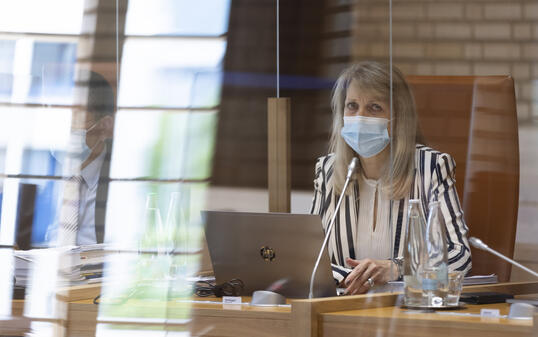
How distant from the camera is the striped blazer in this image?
4.87 feet

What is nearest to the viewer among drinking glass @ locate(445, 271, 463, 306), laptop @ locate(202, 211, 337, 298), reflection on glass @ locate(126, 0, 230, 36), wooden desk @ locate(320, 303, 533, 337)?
wooden desk @ locate(320, 303, 533, 337)

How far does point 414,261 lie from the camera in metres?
1.20

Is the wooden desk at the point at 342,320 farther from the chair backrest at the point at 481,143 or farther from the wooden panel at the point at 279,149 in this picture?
the wooden panel at the point at 279,149

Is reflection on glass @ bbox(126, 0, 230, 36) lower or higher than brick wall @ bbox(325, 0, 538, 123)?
higher

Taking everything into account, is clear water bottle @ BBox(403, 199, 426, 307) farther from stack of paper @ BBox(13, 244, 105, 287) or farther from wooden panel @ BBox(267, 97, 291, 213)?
stack of paper @ BBox(13, 244, 105, 287)

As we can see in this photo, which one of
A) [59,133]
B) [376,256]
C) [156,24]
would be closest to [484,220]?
[376,256]

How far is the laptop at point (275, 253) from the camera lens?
1268 mm

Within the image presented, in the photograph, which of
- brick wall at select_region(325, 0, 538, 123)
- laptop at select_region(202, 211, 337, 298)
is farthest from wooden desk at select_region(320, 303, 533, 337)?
brick wall at select_region(325, 0, 538, 123)

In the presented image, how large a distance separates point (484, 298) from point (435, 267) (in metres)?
0.10

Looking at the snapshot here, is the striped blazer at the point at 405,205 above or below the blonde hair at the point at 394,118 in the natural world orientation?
below

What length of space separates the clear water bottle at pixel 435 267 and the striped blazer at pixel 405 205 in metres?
0.22

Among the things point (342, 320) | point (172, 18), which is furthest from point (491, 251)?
point (172, 18)

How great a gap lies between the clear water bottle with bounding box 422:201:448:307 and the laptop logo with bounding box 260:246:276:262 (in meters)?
0.27

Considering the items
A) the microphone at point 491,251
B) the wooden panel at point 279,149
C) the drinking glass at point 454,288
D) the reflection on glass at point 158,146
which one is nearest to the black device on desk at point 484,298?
the drinking glass at point 454,288
